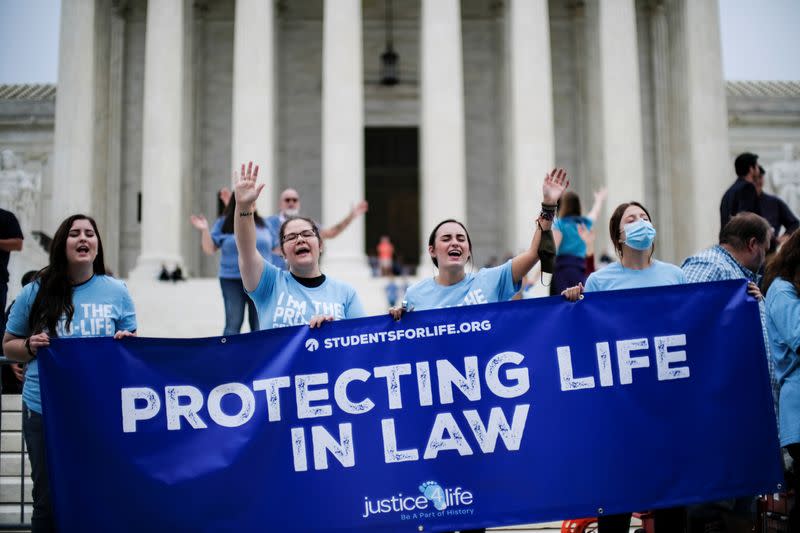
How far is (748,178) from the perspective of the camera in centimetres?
1105

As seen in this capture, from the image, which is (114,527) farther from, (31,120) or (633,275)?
(31,120)

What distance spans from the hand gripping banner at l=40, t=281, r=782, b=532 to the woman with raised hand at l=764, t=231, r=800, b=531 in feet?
0.36

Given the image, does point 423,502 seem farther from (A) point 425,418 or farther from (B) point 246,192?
(B) point 246,192

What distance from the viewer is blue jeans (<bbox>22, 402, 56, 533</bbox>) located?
5.91m

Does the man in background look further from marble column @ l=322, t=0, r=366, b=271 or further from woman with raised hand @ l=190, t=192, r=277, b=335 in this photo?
marble column @ l=322, t=0, r=366, b=271

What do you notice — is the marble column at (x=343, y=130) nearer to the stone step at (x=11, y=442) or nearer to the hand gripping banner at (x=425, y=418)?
the stone step at (x=11, y=442)

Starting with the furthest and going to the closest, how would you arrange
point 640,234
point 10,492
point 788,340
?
point 10,492 < point 640,234 < point 788,340

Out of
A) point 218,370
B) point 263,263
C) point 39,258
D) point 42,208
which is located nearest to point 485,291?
point 263,263

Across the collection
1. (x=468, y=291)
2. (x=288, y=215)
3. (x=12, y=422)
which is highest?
(x=288, y=215)

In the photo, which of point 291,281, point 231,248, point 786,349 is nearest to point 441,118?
point 231,248

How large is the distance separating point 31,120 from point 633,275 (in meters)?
30.7

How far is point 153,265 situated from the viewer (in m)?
24.1

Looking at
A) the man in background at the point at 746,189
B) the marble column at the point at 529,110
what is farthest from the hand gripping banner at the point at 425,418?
the marble column at the point at 529,110

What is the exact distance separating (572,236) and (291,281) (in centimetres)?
588
